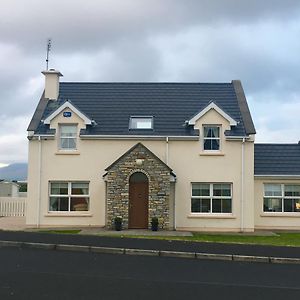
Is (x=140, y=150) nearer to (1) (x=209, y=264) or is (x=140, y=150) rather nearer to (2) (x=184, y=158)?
(2) (x=184, y=158)

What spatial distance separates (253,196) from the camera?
26.2 metres

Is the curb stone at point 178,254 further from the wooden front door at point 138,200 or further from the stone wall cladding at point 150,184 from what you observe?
the wooden front door at point 138,200

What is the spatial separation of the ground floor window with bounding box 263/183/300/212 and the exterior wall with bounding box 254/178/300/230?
0.85 feet

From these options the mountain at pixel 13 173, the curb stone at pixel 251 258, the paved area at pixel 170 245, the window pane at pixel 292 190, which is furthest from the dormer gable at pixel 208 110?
the mountain at pixel 13 173

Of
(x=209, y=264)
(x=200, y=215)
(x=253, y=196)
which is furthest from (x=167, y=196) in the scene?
(x=209, y=264)

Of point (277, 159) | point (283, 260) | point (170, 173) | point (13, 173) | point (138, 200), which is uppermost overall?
point (13, 173)

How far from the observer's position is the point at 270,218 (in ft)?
89.6

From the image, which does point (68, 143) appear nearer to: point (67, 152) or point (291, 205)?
point (67, 152)

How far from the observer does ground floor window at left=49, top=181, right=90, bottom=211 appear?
87.2ft

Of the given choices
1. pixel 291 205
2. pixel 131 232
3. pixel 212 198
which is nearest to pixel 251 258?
pixel 131 232

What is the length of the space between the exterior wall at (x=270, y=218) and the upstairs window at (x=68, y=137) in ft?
31.9

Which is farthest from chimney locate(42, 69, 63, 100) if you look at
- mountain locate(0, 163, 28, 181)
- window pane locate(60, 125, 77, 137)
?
mountain locate(0, 163, 28, 181)

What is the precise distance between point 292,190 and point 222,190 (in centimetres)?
398

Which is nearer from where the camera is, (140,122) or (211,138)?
(211,138)
